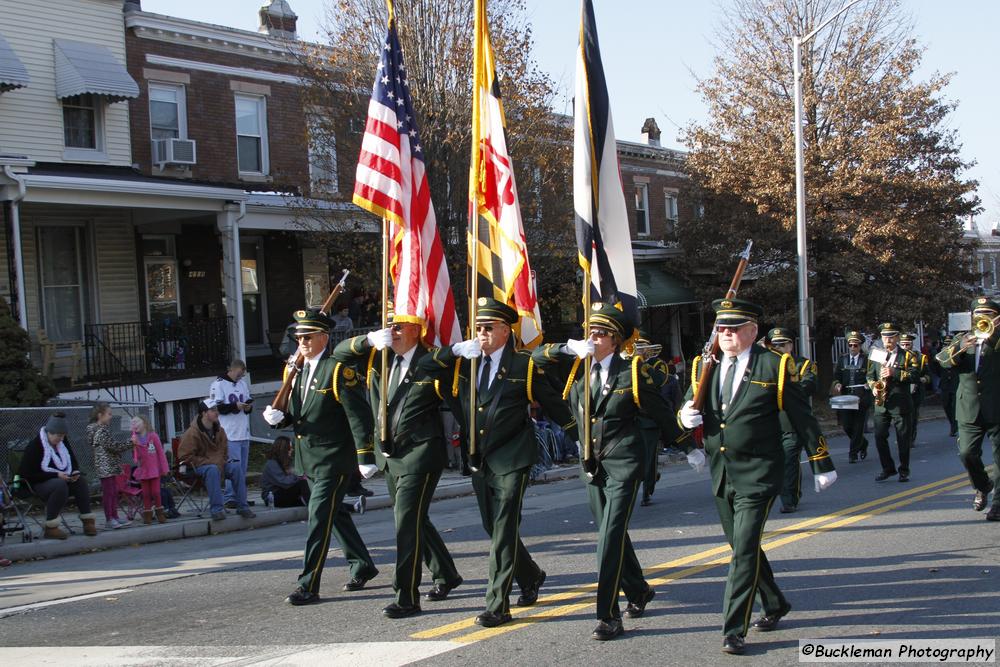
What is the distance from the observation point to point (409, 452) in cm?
711

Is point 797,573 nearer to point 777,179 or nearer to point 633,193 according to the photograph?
point 777,179

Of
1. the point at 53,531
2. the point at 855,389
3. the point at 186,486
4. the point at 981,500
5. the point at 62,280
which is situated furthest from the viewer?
the point at 62,280

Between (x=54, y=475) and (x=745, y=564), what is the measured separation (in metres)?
8.12

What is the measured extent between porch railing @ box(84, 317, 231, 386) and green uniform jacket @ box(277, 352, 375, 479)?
11620mm

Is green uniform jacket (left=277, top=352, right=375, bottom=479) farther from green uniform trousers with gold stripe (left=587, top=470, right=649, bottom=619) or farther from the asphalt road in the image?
green uniform trousers with gold stripe (left=587, top=470, right=649, bottom=619)

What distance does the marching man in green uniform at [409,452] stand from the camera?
22.8 feet

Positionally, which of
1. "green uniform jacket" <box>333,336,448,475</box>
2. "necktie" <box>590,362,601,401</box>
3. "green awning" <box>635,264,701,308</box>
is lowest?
"green uniform jacket" <box>333,336,448,475</box>

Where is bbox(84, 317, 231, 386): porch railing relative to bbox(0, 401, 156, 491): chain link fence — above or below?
above

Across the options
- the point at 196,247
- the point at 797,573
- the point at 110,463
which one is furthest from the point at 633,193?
the point at 797,573

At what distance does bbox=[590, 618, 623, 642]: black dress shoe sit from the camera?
6.17 m

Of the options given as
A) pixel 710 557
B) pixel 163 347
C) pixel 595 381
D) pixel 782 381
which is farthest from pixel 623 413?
pixel 163 347

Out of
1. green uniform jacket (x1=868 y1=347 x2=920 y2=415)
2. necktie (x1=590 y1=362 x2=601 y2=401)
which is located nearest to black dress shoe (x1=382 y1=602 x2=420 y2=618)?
necktie (x1=590 y1=362 x2=601 y2=401)

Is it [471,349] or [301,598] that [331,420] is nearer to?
[301,598]

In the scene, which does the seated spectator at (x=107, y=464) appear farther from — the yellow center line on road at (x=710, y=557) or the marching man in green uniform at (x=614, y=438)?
the marching man in green uniform at (x=614, y=438)
